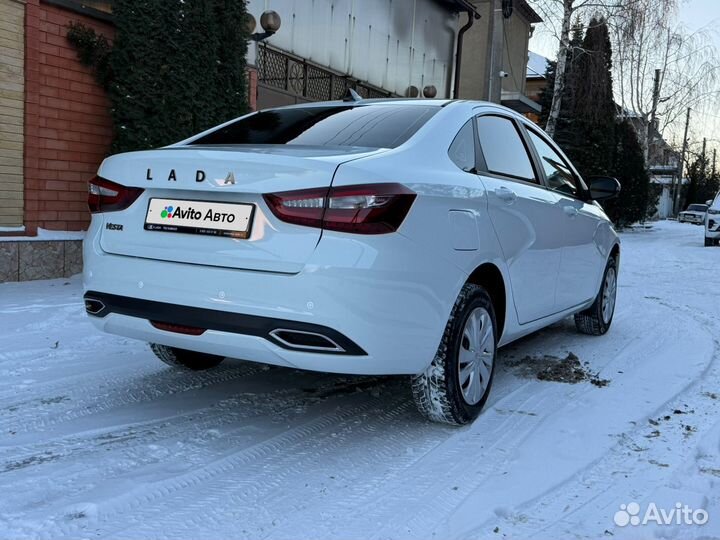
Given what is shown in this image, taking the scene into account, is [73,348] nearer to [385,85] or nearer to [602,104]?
[385,85]

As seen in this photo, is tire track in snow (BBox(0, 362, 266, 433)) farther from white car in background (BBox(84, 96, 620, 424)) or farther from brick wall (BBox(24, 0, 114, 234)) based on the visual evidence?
brick wall (BBox(24, 0, 114, 234))

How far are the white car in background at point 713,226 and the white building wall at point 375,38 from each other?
868 centimetres

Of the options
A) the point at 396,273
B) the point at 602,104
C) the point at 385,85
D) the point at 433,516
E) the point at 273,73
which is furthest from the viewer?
the point at 602,104

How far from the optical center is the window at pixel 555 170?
4523 millimetres

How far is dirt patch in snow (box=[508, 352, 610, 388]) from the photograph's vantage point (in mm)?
4284

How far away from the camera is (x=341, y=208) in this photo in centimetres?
264

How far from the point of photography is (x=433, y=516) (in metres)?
2.42

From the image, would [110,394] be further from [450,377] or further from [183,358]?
[450,377]

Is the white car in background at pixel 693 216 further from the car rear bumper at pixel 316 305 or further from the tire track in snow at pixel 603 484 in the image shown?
the car rear bumper at pixel 316 305

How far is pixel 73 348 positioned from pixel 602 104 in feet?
75.6

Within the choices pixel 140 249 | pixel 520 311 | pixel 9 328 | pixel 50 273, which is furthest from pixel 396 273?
pixel 50 273

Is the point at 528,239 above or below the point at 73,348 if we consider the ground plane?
above

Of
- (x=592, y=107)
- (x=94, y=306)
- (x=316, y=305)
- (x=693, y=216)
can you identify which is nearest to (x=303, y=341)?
(x=316, y=305)

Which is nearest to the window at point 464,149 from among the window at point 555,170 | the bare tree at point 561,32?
the window at point 555,170
